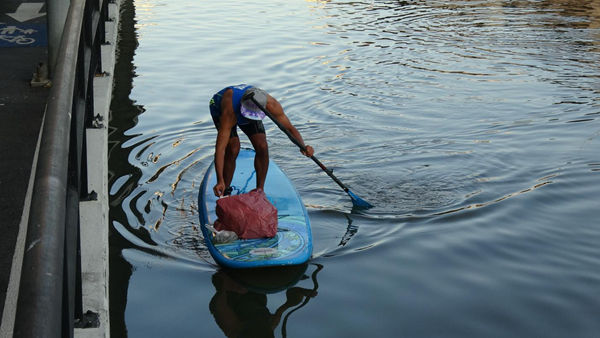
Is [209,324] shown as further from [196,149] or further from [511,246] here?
[196,149]

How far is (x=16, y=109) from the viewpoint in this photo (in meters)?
7.24

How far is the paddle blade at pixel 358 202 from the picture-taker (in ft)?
28.5

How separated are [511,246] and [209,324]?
327 centimetres

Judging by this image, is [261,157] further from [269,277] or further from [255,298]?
[255,298]

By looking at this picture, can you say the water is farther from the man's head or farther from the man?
the man's head

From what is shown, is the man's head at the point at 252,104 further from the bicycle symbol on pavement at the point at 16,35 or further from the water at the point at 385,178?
the bicycle symbol on pavement at the point at 16,35

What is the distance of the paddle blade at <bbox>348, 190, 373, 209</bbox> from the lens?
28.5 feet

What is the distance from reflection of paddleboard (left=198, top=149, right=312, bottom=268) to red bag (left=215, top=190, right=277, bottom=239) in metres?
0.09

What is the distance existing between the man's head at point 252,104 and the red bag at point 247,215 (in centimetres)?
75

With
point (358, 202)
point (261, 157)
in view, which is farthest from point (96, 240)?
point (358, 202)

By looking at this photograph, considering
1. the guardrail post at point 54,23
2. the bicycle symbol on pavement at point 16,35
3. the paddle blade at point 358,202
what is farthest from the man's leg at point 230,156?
the bicycle symbol on pavement at point 16,35

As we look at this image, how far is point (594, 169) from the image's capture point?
390 inches

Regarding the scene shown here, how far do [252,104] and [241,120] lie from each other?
309 millimetres

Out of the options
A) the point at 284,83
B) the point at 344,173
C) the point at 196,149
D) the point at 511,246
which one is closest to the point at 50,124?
the point at 511,246
